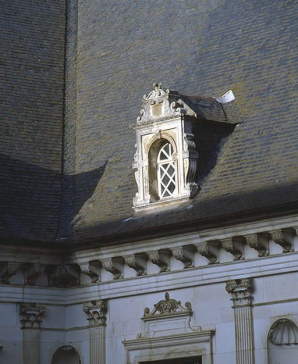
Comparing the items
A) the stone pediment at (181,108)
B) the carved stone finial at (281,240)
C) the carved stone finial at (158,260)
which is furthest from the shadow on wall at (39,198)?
the carved stone finial at (281,240)

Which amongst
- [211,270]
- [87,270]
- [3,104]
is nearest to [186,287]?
[211,270]

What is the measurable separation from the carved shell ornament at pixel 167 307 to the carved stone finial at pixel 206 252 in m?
0.96

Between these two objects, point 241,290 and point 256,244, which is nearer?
point 256,244

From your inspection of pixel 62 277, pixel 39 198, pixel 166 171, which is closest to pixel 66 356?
pixel 62 277

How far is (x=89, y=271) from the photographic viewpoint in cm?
2647

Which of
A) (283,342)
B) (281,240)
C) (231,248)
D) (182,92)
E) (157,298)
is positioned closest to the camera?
(281,240)

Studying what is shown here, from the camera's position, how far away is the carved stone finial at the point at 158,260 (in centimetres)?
2530

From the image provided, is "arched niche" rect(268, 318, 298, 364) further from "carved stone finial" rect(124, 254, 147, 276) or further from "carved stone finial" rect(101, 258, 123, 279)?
"carved stone finial" rect(101, 258, 123, 279)

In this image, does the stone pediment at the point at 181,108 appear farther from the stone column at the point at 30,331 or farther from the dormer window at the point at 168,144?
the stone column at the point at 30,331

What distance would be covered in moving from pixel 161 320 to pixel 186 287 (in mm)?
889

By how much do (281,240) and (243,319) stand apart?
1.64 metres

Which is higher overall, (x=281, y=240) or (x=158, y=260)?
(x=158, y=260)

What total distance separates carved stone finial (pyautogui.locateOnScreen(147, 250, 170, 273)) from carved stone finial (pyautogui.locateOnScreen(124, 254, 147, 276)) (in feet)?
1.18

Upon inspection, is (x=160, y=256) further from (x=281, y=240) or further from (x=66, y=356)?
(x=66, y=356)
